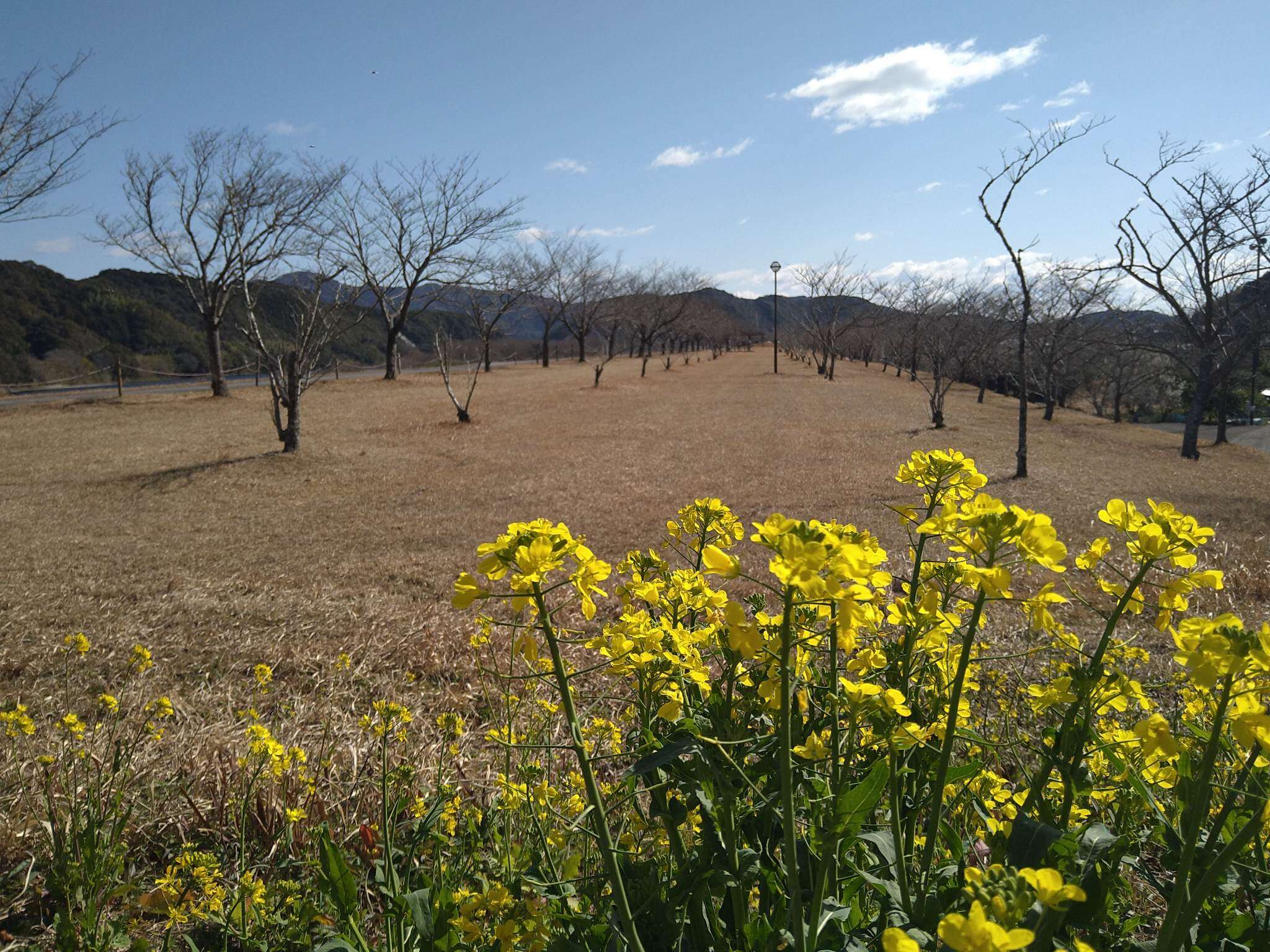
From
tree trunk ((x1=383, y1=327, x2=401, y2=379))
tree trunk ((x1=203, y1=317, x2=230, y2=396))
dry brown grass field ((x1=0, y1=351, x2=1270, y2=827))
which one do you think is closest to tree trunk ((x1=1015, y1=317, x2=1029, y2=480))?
dry brown grass field ((x1=0, y1=351, x2=1270, y2=827))

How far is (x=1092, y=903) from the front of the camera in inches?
35.6

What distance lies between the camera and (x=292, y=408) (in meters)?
9.92

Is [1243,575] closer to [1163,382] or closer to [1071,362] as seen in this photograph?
[1071,362]

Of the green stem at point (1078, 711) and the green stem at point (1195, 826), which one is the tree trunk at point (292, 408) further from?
the green stem at point (1195, 826)

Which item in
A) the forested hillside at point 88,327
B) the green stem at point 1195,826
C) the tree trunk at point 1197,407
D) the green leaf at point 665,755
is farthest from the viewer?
the forested hillside at point 88,327

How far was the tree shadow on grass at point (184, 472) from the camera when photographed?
8.22 meters

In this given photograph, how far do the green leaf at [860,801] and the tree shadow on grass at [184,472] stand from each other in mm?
9489

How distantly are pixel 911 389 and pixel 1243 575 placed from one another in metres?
24.7

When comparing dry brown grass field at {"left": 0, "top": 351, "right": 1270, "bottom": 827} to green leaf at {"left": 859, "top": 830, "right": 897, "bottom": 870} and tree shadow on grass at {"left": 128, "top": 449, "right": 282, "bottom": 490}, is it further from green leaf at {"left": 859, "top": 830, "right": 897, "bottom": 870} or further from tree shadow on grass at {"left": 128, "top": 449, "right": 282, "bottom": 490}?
green leaf at {"left": 859, "top": 830, "right": 897, "bottom": 870}

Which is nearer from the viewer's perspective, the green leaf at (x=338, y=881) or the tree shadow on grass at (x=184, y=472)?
the green leaf at (x=338, y=881)

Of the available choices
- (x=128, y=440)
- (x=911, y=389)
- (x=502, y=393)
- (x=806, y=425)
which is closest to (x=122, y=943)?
(x=128, y=440)

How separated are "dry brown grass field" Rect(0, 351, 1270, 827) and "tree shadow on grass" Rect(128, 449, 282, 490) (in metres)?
0.05

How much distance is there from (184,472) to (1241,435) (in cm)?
3095

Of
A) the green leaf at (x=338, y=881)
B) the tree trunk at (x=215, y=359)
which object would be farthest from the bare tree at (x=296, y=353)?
the green leaf at (x=338, y=881)
